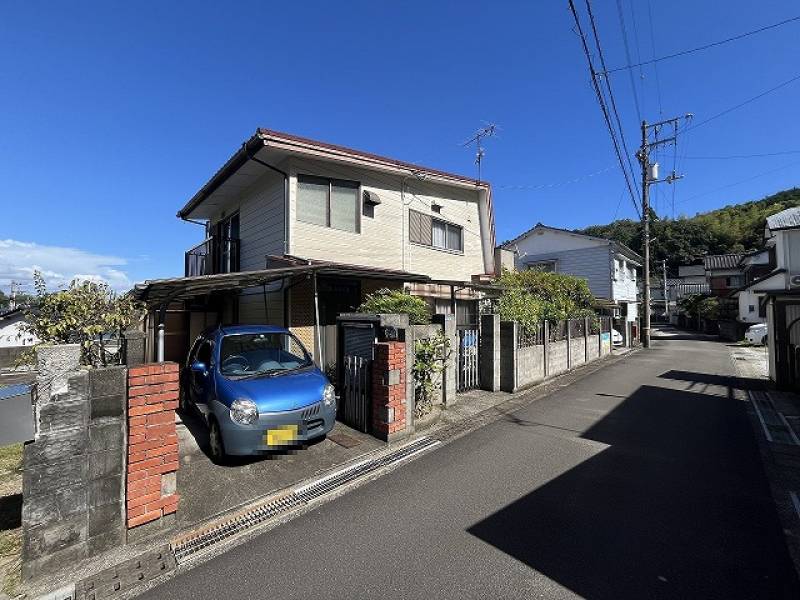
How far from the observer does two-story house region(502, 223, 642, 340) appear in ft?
77.7

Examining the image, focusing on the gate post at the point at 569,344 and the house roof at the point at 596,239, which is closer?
the gate post at the point at 569,344

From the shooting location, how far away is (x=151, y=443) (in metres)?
3.25

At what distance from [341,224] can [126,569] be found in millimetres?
8388

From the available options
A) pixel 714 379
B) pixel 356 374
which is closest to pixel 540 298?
pixel 714 379

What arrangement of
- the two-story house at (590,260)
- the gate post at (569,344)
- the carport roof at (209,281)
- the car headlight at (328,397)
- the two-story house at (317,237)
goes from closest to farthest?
the car headlight at (328,397)
the carport roof at (209,281)
the two-story house at (317,237)
the gate post at (569,344)
the two-story house at (590,260)

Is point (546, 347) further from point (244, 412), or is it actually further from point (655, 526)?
point (244, 412)

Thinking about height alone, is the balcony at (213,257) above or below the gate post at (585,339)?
above

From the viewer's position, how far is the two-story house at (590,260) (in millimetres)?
23688

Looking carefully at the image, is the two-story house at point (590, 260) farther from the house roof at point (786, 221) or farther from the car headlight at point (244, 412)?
the car headlight at point (244, 412)

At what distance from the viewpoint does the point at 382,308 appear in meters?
7.15

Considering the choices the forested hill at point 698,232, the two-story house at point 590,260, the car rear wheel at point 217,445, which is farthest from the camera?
the forested hill at point 698,232

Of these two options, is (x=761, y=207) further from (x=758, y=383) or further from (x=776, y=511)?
(x=776, y=511)

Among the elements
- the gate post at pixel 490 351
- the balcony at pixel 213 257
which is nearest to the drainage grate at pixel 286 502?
the gate post at pixel 490 351

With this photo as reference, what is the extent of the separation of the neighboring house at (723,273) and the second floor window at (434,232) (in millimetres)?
44382
